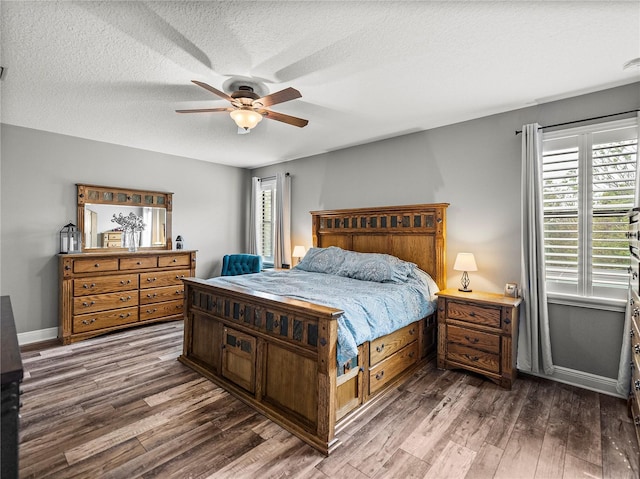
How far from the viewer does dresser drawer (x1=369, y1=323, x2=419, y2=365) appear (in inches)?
102

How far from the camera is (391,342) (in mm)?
2791

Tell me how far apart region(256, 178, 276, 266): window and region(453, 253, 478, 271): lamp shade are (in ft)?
11.5

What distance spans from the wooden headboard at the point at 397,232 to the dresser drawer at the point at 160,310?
2.45 meters

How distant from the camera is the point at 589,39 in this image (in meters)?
2.07

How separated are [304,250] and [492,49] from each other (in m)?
3.57

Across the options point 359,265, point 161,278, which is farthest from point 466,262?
point 161,278

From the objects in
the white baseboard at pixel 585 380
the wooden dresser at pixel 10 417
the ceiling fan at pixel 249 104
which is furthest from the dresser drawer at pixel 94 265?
the white baseboard at pixel 585 380

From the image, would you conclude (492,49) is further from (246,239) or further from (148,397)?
(246,239)

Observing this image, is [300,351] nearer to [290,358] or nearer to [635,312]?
[290,358]

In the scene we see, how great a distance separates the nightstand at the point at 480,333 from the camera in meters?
2.83

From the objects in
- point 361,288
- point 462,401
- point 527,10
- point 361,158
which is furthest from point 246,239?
point 527,10

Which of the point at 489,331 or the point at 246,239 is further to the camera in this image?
the point at 246,239

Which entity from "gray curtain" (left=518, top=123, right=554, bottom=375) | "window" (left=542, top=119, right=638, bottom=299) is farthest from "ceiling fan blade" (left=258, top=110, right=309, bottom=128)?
"window" (left=542, top=119, right=638, bottom=299)

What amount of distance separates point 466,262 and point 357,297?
4.46 ft
